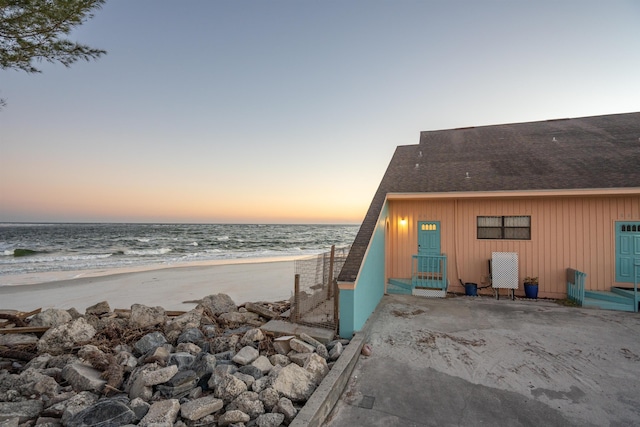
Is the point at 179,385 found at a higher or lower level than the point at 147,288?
higher

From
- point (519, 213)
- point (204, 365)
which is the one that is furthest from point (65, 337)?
point (519, 213)

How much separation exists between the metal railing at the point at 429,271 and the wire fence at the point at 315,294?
7.84 feet

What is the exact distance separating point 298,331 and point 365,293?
4.96 feet

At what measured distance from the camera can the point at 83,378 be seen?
10.2 ft

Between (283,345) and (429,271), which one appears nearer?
(283,345)

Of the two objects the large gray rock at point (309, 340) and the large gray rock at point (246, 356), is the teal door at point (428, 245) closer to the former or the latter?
the large gray rock at point (309, 340)

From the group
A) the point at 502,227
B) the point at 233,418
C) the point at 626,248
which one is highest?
the point at 502,227

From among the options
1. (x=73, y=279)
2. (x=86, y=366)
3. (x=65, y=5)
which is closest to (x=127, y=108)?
(x=73, y=279)

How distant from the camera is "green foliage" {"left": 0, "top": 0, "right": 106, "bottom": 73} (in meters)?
2.94

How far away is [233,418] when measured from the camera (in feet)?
8.24

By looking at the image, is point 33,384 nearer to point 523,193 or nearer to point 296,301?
point 296,301

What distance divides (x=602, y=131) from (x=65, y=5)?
42.6 ft

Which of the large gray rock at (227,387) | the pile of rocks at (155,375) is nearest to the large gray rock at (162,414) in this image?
the pile of rocks at (155,375)

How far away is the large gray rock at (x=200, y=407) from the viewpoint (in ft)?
8.32
